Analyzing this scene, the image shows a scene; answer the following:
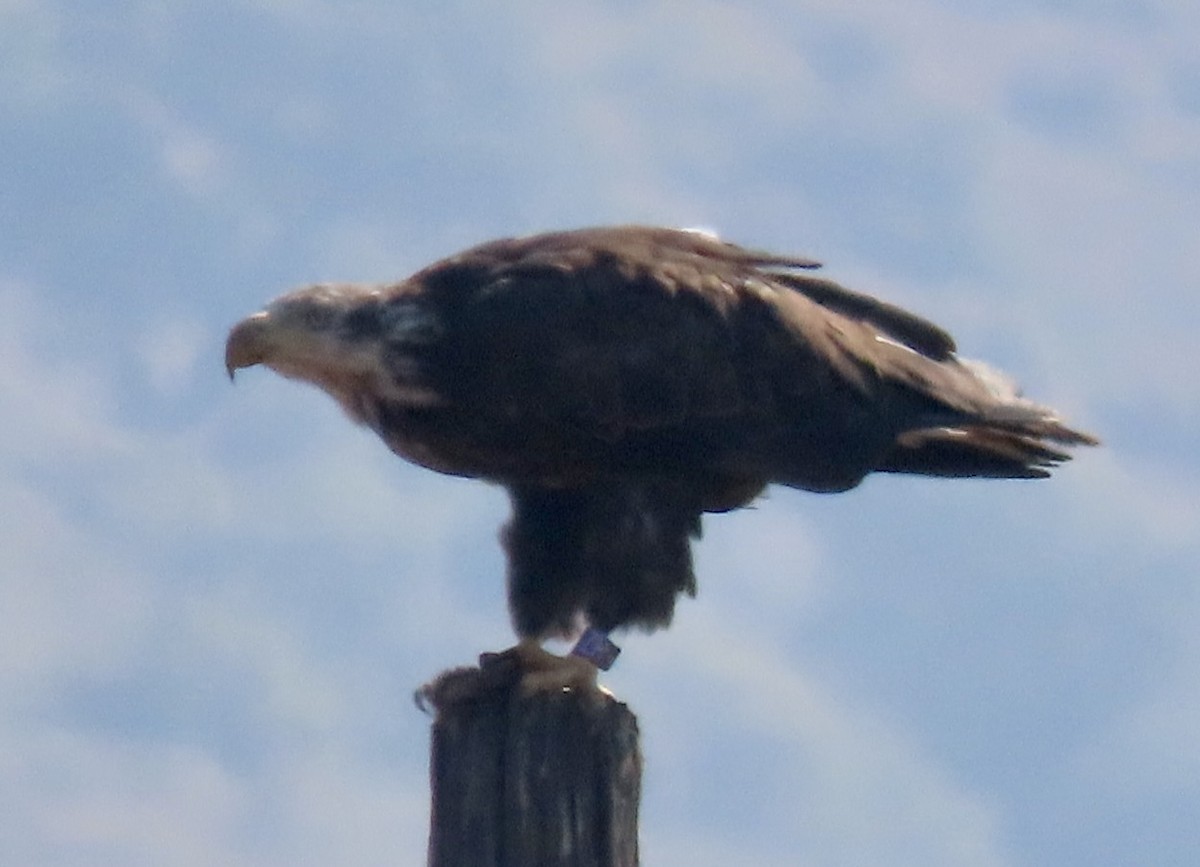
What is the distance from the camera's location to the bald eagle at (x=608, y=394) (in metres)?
7.18

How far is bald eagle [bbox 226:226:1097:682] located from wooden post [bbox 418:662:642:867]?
Result: 175 cm

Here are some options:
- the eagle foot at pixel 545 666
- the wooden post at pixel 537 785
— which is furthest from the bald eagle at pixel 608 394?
the wooden post at pixel 537 785

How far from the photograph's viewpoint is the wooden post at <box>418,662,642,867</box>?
5.06 meters

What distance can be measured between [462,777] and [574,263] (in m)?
2.63

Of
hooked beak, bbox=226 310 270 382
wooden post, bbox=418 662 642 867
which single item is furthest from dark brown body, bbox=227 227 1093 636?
wooden post, bbox=418 662 642 867

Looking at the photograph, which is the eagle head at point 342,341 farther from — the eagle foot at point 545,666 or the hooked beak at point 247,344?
the eagle foot at point 545,666

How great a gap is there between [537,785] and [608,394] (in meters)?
2.23

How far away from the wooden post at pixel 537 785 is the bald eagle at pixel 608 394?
1753 mm

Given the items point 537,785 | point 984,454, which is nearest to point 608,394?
point 984,454

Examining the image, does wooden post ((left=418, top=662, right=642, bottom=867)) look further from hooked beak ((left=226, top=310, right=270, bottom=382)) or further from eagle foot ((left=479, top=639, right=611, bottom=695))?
hooked beak ((left=226, top=310, right=270, bottom=382))

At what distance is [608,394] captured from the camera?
7203 mm

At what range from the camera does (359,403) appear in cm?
748

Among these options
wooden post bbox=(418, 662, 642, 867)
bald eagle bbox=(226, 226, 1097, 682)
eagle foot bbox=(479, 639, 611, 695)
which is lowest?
wooden post bbox=(418, 662, 642, 867)

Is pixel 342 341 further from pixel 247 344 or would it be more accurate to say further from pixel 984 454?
pixel 984 454
